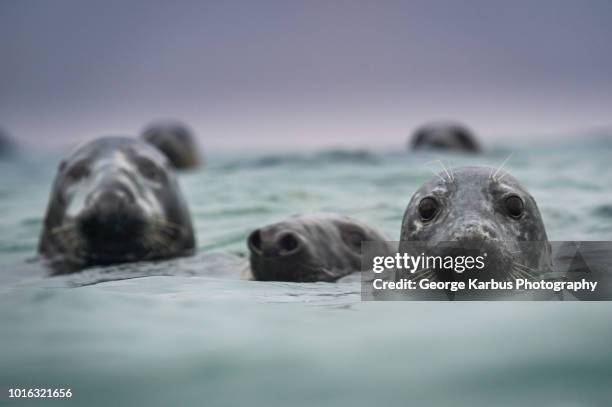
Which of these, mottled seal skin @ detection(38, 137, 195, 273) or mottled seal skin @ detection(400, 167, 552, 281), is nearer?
mottled seal skin @ detection(400, 167, 552, 281)

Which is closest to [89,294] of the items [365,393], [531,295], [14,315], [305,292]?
[14,315]

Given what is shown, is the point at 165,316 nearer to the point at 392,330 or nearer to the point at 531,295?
the point at 392,330

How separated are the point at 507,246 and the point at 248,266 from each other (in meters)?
2.34

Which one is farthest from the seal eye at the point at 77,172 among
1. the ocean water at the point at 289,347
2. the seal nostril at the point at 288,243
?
the seal nostril at the point at 288,243

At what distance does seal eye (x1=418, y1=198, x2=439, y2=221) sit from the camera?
4.83 metres

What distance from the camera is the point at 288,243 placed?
596 cm

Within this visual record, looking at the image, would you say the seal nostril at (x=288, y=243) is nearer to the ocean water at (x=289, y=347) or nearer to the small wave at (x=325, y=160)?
the ocean water at (x=289, y=347)

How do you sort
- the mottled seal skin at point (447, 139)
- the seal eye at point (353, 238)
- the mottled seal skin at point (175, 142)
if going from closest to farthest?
the seal eye at point (353, 238) < the mottled seal skin at point (175, 142) < the mottled seal skin at point (447, 139)

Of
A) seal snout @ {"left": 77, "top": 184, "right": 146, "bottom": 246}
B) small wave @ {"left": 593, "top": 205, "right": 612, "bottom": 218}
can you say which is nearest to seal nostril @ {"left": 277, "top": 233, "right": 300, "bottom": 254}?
seal snout @ {"left": 77, "top": 184, "right": 146, "bottom": 246}

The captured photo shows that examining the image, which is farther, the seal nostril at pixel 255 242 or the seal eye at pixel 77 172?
the seal eye at pixel 77 172

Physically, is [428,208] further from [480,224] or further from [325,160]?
[325,160]

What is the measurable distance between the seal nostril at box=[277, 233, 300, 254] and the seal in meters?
1.09

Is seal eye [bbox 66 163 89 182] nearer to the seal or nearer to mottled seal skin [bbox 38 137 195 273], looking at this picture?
mottled seal skin [bbox 38 137 195 273]

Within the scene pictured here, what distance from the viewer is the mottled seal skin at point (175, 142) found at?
1809 cm
